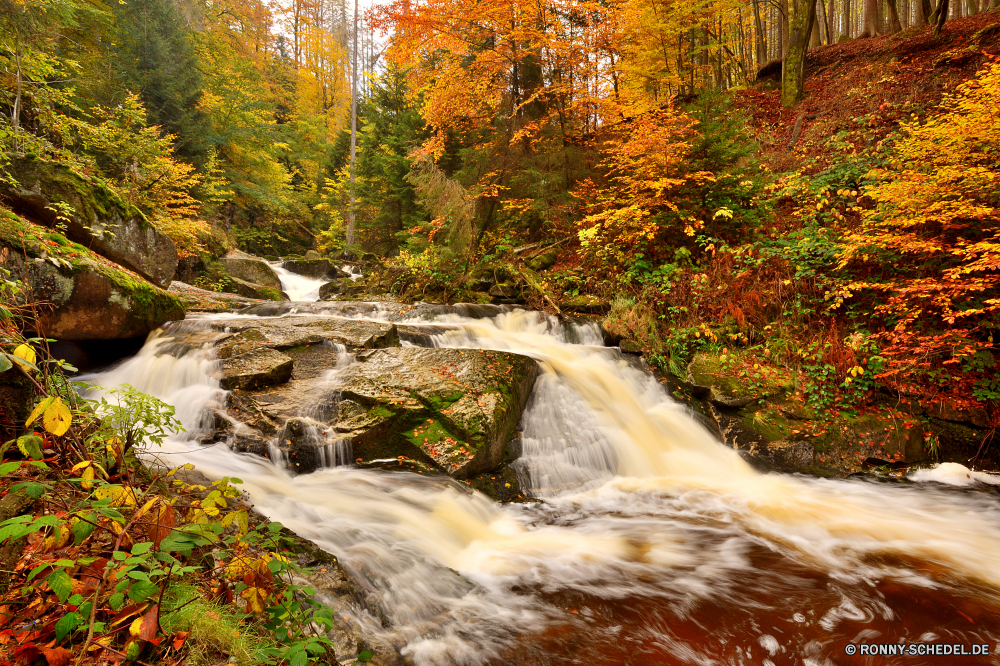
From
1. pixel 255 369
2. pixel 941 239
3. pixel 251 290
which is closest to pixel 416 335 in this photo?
pixel 255 369

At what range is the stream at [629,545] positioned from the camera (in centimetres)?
282

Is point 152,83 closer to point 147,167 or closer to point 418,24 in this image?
point 147,167

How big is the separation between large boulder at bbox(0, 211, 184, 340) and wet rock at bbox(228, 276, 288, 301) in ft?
24.5

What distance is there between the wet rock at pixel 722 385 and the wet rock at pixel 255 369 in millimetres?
6181

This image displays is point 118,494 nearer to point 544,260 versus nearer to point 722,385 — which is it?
point 722,385

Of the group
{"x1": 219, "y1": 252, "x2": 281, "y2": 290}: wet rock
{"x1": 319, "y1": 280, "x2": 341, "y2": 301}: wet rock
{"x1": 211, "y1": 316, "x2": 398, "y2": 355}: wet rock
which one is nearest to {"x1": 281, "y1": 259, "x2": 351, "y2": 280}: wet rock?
{"x1": 319, "y1": 280, "x2": 341, "y2": 301}: wet rock

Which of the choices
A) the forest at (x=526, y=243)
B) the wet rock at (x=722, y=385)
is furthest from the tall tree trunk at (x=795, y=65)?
the wet rock at (x=722, y=385)

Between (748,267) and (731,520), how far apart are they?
4.77 m

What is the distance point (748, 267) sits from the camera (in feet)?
24.3

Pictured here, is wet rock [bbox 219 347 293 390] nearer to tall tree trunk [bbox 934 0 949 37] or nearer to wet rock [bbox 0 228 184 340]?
wet rock [bbox 0 228 184 340]

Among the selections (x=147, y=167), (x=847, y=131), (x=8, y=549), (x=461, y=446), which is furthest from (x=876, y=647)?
(x=147, y=167)

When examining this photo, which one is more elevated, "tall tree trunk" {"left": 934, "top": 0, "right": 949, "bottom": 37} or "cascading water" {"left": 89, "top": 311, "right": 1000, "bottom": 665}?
"tall tree trunk" {"left": 934, "top": 0, "right": 949, "bottom": 37}

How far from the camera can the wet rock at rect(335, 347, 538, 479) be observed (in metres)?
4.86

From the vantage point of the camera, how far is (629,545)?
3988 mm
